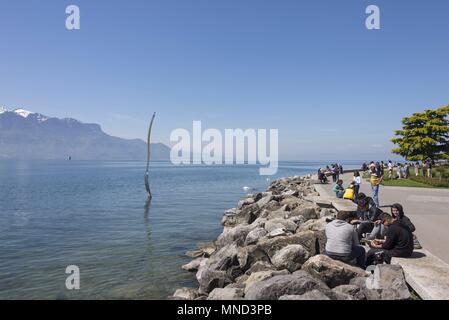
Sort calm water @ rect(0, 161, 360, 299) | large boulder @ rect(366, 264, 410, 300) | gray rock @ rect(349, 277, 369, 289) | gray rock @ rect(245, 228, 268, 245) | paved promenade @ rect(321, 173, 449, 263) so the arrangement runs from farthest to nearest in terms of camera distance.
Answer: gray rock @ rect(245, 228, 268, 245) < calm water @ rect(0, 161, 360, 299) < paved promenade @ rect(321, 173, 449, 263) < gray rock @ rect(349, 277, 369, 289) < large boulder @ rect(366, 264, 410, 300)

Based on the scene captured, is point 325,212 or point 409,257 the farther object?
point 325,212

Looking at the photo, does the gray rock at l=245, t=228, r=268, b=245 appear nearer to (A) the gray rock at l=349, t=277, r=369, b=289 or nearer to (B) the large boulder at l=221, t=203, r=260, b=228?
(A) the gray rock at l=349, t=277, r=369, b=289

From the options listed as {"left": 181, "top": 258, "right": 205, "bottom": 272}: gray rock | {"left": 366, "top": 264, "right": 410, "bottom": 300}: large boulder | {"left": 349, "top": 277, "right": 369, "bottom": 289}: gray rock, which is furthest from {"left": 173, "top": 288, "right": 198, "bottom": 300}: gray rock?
{"left": 366, "top": 264, "right": 410, "bottom": 300}: large boulder

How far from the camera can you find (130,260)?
15.6 metres

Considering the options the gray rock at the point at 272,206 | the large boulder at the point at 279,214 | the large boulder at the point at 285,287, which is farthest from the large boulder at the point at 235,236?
the large boulder at the point at 285,287

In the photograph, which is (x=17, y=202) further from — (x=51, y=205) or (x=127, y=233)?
(x=127, y=233)

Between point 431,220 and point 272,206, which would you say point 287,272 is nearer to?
point 431,220

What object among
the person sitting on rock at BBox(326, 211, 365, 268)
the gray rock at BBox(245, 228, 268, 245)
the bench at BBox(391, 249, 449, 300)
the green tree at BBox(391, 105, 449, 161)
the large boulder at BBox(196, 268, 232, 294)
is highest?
the green tree at BBox(391, 105, 449, 161)

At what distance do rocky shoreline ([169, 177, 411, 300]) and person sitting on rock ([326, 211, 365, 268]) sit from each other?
1.17ft

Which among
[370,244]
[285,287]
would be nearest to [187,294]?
[285,287]

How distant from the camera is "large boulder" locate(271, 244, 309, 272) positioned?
9.71 m

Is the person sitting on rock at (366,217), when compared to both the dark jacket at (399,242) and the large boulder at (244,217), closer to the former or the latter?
the dark jacket at (399,242)

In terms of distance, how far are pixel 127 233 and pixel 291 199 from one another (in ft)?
35.5
